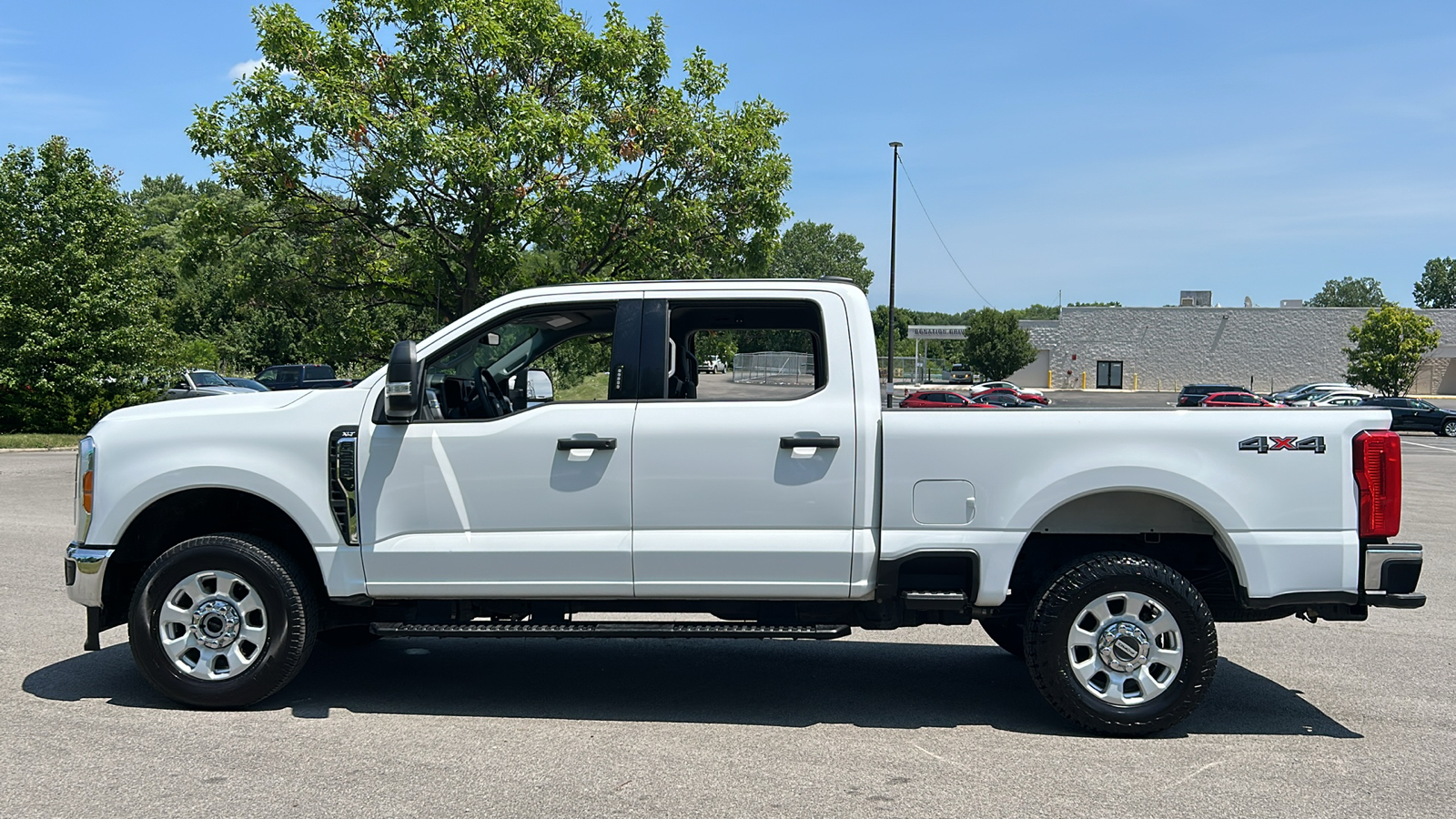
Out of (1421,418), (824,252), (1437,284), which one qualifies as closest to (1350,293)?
(1437,284)

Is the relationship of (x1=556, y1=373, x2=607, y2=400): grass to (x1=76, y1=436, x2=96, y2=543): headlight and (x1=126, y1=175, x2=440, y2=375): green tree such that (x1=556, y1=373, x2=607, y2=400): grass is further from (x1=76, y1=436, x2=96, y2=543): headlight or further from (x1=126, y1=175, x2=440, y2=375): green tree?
(x1=126, y1=175, x2=440, y2=375): green tree

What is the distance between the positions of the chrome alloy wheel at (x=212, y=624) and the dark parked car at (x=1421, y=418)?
42.3 meters

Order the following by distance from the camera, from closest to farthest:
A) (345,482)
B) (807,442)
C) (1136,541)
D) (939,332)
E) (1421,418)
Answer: (807,442), (345,482), (1136,541), (1421,418), (939,332)

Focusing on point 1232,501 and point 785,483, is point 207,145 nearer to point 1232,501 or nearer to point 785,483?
point 785,483

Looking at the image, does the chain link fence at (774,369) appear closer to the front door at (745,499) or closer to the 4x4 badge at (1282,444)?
the front door at (745,499)

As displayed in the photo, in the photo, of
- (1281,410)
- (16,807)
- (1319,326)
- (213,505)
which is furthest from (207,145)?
(1319,326)

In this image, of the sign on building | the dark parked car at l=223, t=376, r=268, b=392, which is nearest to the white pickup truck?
the dark parked car at l=223, t=376, r=268, b=392

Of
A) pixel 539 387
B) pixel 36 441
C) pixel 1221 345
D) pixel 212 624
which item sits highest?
pixel 1221 345

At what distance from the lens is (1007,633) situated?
6582mm

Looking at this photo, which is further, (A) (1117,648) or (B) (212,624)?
(B) (212,624)

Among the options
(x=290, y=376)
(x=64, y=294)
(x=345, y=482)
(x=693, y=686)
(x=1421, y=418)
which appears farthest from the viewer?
(x=1421, y=418)

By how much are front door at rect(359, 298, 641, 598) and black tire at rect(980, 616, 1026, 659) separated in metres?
2.49

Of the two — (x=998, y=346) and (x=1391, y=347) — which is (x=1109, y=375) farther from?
(x=1391, y=347)

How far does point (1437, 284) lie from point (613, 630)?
204m
